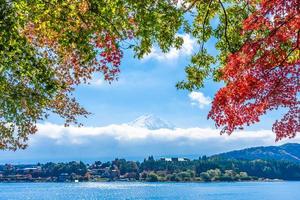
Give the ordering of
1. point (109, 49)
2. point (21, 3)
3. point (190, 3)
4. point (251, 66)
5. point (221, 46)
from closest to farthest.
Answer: point (21, 3) → point (251, 66) → point (109, 49) → point (190, 3) → point (221, 46)

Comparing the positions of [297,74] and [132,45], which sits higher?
[132,45]

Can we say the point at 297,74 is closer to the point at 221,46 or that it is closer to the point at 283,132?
the point at 283,132

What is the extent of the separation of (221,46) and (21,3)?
1108 cm

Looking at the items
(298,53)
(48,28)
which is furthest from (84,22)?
(298,53)

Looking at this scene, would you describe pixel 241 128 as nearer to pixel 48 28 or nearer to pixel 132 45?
pixel 132 45

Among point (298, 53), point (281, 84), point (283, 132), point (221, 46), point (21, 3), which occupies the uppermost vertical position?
point (221, 46)

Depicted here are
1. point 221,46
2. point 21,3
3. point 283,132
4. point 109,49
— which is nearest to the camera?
point 21,3

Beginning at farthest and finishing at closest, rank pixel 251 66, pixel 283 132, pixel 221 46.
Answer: pixel 221 46
pixel 283 132
pixel 251 66

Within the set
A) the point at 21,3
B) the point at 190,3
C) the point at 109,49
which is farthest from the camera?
the point at 190,3

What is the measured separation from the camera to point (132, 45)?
65.9ft

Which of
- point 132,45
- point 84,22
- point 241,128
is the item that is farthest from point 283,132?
point 84,22

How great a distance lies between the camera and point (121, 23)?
18.8m

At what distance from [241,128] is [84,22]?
6662mm

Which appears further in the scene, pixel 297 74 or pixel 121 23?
pixel 121 23
